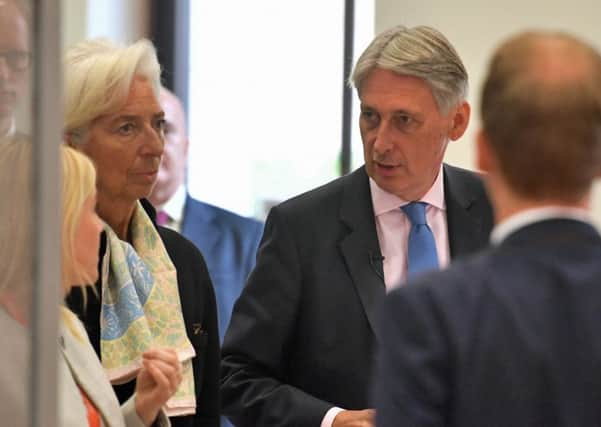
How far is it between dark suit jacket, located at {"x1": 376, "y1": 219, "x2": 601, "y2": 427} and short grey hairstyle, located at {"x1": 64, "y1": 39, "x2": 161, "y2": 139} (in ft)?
4.40

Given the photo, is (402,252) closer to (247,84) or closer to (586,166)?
(586,166)

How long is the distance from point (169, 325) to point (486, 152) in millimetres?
1409

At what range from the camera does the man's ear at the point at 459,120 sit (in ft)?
9.37

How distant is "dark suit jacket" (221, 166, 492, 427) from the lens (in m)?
2.69

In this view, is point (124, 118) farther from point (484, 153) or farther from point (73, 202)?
point (484, 153)

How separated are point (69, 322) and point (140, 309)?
42 cm

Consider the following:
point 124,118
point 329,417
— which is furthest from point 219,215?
point 329,417

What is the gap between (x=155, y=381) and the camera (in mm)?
2484

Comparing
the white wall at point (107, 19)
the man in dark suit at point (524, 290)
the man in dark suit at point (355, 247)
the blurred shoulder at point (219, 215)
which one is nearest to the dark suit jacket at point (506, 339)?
the man in dark suit at point (524, 290)

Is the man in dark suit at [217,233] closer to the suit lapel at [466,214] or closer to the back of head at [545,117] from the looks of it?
the suit lapel at [466,214]

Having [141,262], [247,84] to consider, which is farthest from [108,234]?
[247,84]

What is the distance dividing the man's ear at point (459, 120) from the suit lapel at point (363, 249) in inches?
9.1

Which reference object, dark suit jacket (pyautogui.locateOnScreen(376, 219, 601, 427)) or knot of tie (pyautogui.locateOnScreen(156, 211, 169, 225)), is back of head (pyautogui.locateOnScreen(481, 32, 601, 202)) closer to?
dark suit jacket (pyautogui.locateOnScreen(376, 219, 601, 427))

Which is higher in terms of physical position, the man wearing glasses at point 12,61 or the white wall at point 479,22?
the man wearing glasses at point 12,61
